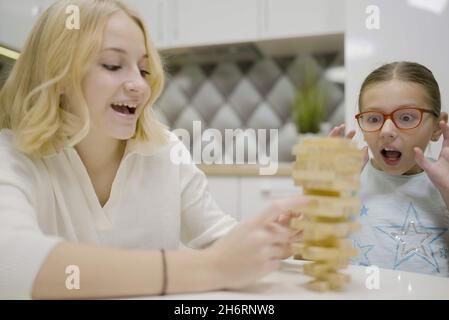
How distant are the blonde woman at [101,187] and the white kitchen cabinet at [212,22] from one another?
1386 millimetres

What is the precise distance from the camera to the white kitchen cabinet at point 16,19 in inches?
97.7

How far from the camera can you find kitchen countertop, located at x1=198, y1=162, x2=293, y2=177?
1.99 m

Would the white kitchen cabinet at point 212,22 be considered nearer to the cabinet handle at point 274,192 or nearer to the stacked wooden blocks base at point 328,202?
the cabinet handle at point 274,192

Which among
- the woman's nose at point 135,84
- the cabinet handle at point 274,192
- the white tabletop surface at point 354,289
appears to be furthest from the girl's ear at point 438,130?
the cabinet handle at point 274,192

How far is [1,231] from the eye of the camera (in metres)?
0.52

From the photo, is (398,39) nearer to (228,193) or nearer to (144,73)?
(144,73)

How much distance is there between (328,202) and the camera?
47 cm

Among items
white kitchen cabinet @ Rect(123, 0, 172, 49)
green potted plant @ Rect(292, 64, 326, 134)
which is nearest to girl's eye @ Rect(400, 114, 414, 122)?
green potted plant @ Rect(292, 64, 326, 134)

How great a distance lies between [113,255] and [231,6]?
197cm

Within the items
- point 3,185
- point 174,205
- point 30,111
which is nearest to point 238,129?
point 174,205

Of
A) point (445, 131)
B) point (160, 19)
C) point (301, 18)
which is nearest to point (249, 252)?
point (445, 131)

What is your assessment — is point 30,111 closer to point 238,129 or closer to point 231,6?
point 231,6

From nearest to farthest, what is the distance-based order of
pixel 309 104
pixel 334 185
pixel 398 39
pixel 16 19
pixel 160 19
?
pixel 334 185 < pixel 398 39 < pixel 309 104 < pixel 160 19 < pixel 16 19

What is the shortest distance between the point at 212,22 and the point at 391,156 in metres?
1.77
